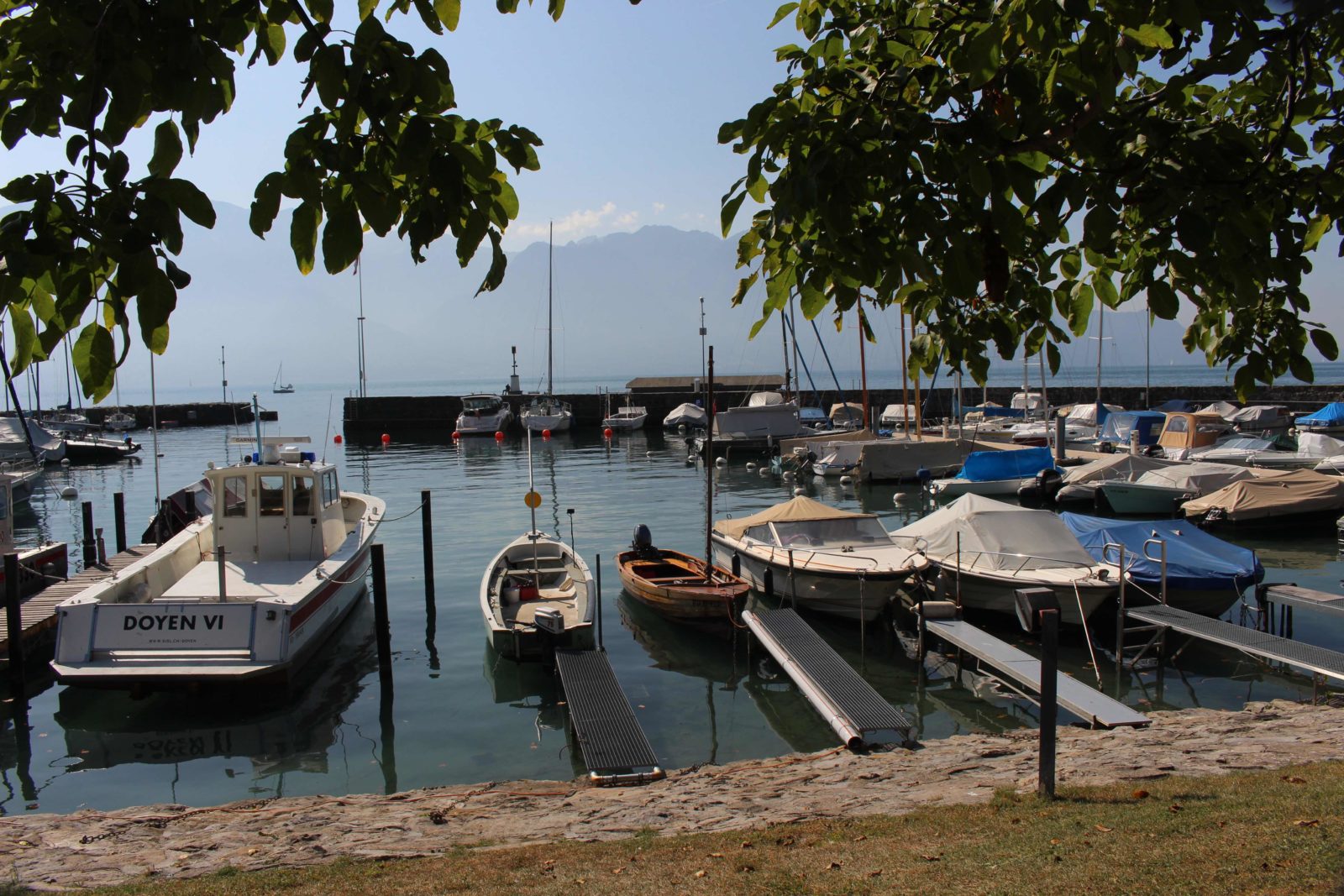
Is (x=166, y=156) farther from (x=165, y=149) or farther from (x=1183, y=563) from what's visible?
(x=1183, y=563)

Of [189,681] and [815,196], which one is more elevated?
[815,196]

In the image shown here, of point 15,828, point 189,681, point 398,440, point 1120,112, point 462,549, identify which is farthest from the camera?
point 398,440

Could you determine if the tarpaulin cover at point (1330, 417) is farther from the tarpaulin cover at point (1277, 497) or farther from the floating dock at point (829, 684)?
the floating dock at point (829, 684)

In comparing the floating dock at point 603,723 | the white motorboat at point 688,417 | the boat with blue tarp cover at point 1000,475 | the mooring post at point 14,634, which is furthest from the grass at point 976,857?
the white motorboat at point 688,417

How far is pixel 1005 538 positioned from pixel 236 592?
14.7 metres

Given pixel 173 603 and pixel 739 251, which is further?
pixel 173 603

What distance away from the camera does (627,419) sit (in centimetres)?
7425

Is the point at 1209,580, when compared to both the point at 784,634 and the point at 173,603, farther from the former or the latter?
the point at 173,603

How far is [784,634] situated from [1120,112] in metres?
13.5

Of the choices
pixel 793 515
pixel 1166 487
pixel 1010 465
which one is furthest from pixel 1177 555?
Answer: pixel 1010 465

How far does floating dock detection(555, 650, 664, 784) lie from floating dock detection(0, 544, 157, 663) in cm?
886

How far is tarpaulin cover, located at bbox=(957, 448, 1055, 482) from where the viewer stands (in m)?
38.9

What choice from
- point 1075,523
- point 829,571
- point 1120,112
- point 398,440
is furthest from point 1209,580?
point 398,440

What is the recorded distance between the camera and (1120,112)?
183 inches
